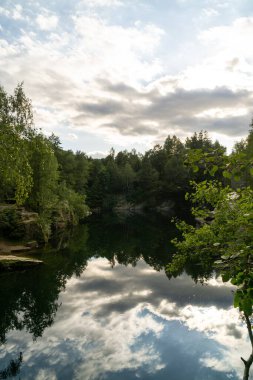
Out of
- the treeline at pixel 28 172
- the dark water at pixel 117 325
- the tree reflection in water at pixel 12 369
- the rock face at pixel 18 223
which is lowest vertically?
the tree reflection in water at pixel 12 369

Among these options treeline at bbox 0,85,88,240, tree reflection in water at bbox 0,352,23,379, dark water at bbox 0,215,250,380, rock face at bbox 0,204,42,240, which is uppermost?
treeline at bbox 0,85,88,240

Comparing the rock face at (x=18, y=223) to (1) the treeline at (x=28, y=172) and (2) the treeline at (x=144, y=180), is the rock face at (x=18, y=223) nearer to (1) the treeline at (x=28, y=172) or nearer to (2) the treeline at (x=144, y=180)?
(1) the treeline at (x=28, y=172)

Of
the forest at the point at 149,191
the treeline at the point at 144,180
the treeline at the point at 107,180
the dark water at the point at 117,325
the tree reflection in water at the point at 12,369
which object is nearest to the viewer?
the forest at the point at 149,191

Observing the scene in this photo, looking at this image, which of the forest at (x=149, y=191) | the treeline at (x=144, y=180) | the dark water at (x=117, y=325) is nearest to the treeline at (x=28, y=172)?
the forest at (x=149, y=191)

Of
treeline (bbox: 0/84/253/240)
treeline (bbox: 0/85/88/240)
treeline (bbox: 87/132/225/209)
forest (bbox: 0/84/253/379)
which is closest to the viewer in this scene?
forest (bbox: 0/84/253/379)

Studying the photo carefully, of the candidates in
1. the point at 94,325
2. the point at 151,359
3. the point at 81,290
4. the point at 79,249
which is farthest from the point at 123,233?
the point at 151,359

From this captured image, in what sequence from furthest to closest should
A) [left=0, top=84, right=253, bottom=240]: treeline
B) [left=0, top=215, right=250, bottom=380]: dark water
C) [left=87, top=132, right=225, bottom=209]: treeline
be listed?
[left=87, top=132, right=225, bottom=209]: treeline → [left=0, top=84, right=253, bottom=240]: treeline → [left=0, top=215, right=250, bottom=380]: dark water

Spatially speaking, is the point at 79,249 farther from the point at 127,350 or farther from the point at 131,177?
the point at 131,177

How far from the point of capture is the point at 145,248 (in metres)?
40.7

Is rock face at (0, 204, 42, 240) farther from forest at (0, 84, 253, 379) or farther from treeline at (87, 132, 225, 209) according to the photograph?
treeline at (87, 132, 225, 209)

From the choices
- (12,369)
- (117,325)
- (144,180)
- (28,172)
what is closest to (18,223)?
(28,172)

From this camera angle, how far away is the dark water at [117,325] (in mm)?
13336

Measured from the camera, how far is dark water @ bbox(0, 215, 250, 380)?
43.8 ft

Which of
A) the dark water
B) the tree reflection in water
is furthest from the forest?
the tree reflection in water
